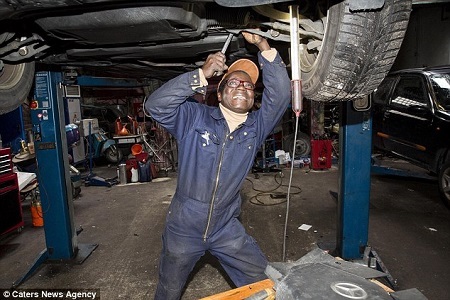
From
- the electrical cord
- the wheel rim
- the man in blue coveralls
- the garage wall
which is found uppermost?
the garage wall

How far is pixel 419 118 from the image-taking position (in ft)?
12.8

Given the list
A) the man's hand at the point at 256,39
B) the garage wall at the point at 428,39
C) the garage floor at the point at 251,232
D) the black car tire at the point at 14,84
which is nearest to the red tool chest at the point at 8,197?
the garage floor at the point at 251,232

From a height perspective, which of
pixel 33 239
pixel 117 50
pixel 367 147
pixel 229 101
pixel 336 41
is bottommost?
pixel 33 239

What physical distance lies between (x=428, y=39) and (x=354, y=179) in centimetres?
907

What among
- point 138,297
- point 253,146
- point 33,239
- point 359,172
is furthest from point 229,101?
point 33,239

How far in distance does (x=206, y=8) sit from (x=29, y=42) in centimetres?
113

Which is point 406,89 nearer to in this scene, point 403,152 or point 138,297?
point 403,152

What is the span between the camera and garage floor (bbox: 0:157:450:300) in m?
2.53

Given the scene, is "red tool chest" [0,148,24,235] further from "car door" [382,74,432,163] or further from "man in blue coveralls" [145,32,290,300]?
"car door" [382,74,432,163]

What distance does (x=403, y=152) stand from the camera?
4398mm

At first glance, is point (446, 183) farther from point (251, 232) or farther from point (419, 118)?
point (251, 232)

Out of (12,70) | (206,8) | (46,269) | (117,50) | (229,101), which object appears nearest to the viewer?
(206,8)

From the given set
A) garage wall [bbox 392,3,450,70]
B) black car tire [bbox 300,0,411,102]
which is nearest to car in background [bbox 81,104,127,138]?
black car tire [bbox 300,0,411,102]

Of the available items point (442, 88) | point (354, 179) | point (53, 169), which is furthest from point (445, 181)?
point (53, 169)
